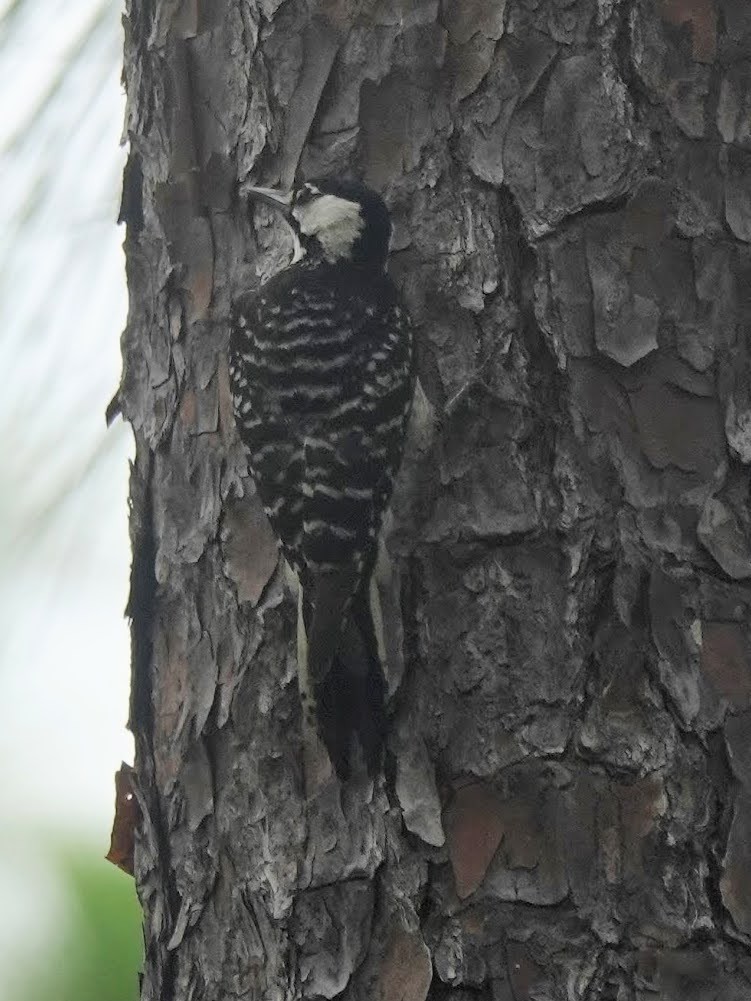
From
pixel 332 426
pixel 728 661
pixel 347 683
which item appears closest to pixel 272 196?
pixel 332 426

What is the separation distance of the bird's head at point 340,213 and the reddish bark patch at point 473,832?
28.4 inches

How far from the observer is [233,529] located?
1.76 metres

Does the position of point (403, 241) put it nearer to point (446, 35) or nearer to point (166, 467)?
point (446, 35)

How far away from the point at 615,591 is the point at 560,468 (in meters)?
0.16

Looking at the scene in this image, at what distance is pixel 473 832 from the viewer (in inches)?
58.8

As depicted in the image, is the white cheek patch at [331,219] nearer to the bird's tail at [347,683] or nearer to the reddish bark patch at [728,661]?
the bird's tail at [347,683]

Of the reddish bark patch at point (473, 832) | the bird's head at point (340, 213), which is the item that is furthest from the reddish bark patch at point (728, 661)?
the bird's head at point (340, 213)

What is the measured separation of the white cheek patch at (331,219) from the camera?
71.9 inches

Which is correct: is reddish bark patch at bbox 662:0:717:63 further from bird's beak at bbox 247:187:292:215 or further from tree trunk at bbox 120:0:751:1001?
bird's beak at bbox 247:187:292:215

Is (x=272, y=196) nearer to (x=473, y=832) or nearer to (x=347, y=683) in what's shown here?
(x=347, y=683)

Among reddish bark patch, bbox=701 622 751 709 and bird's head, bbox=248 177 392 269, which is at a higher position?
bird's head, bbox=248 177 392 269

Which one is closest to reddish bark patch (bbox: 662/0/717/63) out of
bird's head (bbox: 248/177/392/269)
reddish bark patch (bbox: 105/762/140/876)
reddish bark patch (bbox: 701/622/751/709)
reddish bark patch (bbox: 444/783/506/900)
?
bird's head (bbox: 248/177/392/269)

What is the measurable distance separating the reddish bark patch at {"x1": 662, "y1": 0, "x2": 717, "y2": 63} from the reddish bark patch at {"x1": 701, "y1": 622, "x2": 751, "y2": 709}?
0.74 m

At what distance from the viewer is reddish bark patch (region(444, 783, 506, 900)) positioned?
4.85ft
